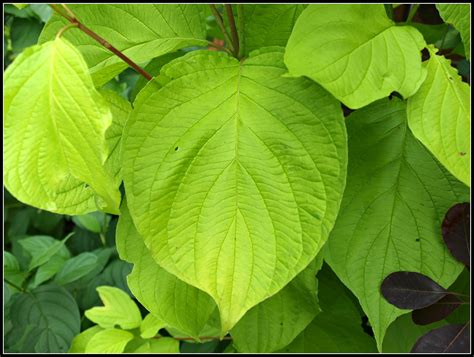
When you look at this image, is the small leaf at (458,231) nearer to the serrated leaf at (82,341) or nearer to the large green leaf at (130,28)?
the large green leaf at (130,28)

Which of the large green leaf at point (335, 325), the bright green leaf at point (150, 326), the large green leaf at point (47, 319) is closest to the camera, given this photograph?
the large green leaf at point (335, 325)

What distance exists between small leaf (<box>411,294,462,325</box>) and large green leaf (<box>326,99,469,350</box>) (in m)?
0.05

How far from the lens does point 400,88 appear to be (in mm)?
473

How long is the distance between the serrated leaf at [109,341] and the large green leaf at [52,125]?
0.47 meters

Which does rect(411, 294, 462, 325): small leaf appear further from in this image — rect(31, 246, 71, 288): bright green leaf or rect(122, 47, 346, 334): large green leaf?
rect(31, 246, 71, 288): bright green leaf

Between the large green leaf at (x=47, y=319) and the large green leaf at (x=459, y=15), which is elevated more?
the large green leaf at (x=459, y=15)

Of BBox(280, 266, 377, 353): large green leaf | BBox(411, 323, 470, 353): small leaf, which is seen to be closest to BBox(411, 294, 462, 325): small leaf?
BBox(411, 323, 470, 353): small leaf

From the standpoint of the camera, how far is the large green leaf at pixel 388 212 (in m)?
0.56

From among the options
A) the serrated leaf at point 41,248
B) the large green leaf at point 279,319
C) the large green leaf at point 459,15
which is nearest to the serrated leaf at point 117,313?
the serrated leaf at point 41,248

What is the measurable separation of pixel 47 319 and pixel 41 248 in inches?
6.2

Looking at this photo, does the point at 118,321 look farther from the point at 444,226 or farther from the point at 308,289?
the point at 444,226

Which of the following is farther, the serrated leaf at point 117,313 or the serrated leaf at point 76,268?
the serrated leaf at point 76,268

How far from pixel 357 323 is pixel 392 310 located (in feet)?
0.57

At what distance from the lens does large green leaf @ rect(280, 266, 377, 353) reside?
73cm
